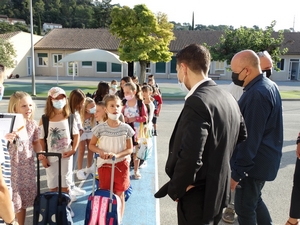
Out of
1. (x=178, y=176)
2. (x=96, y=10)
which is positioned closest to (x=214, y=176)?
(x=178, y=176)

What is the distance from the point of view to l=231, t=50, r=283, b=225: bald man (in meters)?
2.94

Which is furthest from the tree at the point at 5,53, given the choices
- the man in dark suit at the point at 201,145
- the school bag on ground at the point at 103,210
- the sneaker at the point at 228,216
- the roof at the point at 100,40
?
the man in dark suit at the point at 201,145

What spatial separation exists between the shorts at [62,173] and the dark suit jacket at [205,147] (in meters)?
2.15

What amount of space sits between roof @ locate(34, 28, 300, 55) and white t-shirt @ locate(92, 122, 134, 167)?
35.1 metres

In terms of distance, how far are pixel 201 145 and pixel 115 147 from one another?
1.99m

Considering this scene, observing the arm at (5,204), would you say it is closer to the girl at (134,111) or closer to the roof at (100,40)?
the girl at (134,111)

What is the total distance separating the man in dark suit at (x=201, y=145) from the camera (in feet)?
7.07

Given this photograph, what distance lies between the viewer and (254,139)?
115 inches

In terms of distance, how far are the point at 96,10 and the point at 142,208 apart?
237 feet

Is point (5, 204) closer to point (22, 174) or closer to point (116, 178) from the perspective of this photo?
point (22, 174)

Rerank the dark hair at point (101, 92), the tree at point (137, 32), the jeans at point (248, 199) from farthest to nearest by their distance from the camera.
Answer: the tree at point (137, 32) < the dark hair at point (101, 92) < the jeans at point (248, 199)

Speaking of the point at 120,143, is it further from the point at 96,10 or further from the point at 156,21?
the point at 96,10

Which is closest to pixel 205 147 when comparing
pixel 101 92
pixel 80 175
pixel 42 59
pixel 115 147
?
pixel 115 147

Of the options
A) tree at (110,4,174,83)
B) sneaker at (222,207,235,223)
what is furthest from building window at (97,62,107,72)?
sneaker at (222,207,235,223)
